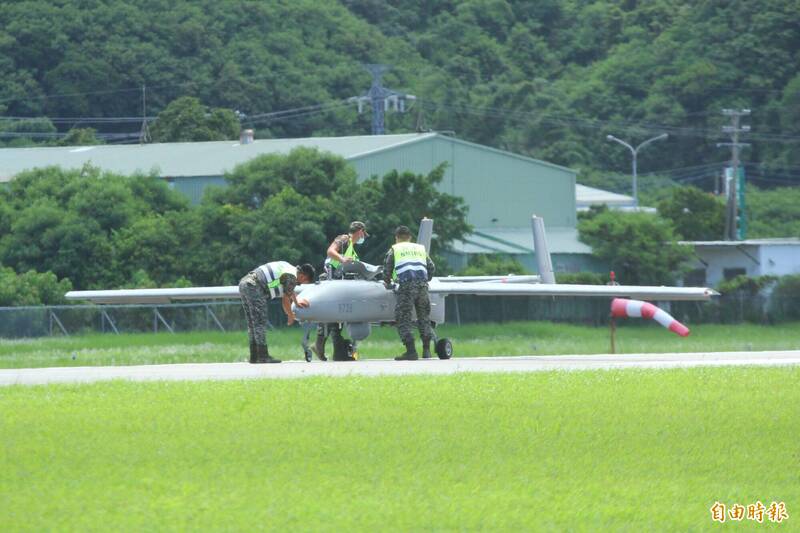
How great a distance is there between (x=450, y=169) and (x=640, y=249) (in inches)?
375

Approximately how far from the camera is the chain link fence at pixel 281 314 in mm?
35188

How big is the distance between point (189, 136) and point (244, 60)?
2073 cm

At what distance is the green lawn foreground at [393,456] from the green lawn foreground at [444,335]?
12175 mm

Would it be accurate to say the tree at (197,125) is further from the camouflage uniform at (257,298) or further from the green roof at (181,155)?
the camouflage uniform at (257,298)

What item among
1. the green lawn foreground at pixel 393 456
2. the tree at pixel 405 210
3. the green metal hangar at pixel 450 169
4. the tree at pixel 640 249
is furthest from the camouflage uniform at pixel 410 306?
the tree at pixel 640 249

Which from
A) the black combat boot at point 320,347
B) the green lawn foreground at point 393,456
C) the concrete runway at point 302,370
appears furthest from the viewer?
the black combat boot at point 320,347

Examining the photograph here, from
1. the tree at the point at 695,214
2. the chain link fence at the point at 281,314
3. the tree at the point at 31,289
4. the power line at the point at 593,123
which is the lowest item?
the chain link fence at the point at 281,314

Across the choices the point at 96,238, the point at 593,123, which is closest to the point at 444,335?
the point at 96,238

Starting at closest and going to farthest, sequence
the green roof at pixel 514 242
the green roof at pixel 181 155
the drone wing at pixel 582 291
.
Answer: the drone wing at pixel 582 291 → the green roof at pixel 514 242 → the green roof at pixel 181 155

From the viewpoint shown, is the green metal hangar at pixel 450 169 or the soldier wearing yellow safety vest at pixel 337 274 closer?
the soldier wearing yellow safety vest at pixel 337 274

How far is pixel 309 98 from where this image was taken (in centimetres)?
9419

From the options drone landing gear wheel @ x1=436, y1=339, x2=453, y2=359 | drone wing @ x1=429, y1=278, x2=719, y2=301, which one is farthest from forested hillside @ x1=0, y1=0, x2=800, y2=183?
drone landing gear wheel @ x1=436, y1=339, x2=453, y2=359

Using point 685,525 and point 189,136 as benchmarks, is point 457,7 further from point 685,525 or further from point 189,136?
point 685,525

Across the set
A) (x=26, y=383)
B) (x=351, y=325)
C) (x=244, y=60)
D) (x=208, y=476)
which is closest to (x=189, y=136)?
(x=244, y=60)
